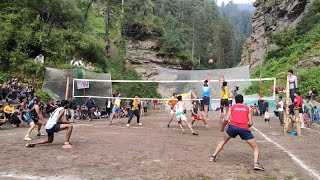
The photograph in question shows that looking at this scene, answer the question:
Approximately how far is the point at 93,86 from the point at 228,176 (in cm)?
1552

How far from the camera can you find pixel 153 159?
24.8ft

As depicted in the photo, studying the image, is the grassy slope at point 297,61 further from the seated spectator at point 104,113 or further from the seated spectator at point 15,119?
the seated spectator at point 15,119

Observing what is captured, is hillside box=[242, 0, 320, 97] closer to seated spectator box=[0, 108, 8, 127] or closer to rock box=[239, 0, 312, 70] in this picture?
rock box=[239, 0, 312, 70]

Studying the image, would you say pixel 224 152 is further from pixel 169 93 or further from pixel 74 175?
pixel 169 93

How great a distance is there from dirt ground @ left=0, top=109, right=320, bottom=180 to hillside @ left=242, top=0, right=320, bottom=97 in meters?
18.8

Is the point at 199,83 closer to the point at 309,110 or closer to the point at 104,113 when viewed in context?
the point at 104,113

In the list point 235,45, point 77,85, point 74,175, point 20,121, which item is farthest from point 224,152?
point 235,45

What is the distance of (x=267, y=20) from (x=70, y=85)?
122 feet

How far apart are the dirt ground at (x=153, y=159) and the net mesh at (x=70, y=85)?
29.2 ft

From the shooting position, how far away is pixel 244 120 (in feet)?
23.3

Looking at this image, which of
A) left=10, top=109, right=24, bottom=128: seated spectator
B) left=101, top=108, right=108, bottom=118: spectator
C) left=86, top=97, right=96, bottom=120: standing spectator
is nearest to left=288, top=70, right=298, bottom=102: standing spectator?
left=86, top=97, right=96, bottom=120: standing spectator

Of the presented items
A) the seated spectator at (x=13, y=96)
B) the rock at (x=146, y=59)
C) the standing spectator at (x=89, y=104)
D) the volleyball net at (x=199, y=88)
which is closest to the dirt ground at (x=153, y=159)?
the seated spectator at (x=13, y=96)

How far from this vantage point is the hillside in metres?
29.6

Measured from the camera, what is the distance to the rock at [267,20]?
41.7 metres
